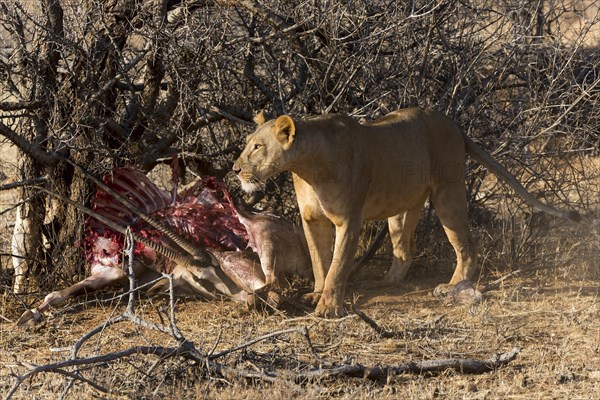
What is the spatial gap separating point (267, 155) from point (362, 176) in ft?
2.27

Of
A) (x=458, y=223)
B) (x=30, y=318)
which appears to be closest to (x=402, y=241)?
(x=458, y=223)

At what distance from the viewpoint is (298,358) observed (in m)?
5.04

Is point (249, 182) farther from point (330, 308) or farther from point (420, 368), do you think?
point (420, 368)

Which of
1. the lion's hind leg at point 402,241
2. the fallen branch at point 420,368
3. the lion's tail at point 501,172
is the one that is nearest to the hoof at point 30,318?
the fallen branch at point 420,368

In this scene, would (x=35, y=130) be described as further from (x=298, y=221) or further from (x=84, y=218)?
(x=298, y=221)

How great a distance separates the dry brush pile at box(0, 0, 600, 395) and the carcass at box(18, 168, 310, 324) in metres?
0.21

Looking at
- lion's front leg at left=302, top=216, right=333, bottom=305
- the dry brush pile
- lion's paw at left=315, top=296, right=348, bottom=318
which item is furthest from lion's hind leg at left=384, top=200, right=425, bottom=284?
lion's paw at left=315, top=296, right=348, bottom=318

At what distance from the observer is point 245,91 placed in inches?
293

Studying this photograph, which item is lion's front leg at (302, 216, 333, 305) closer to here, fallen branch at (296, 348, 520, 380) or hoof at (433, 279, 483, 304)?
hoof at (433, 279, 483, 304)

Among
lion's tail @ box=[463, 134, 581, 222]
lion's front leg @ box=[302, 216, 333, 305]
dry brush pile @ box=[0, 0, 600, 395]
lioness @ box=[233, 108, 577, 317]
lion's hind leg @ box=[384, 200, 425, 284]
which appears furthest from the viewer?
lion's hind leg @ box=[384, 200, 425, 284]

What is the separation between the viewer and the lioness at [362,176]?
232 inches

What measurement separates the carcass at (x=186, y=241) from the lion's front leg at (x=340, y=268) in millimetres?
546

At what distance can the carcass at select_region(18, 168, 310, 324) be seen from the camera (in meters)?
6.59

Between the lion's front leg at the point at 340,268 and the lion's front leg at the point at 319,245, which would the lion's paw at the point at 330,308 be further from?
the lion's front leg at the point at 319,245
